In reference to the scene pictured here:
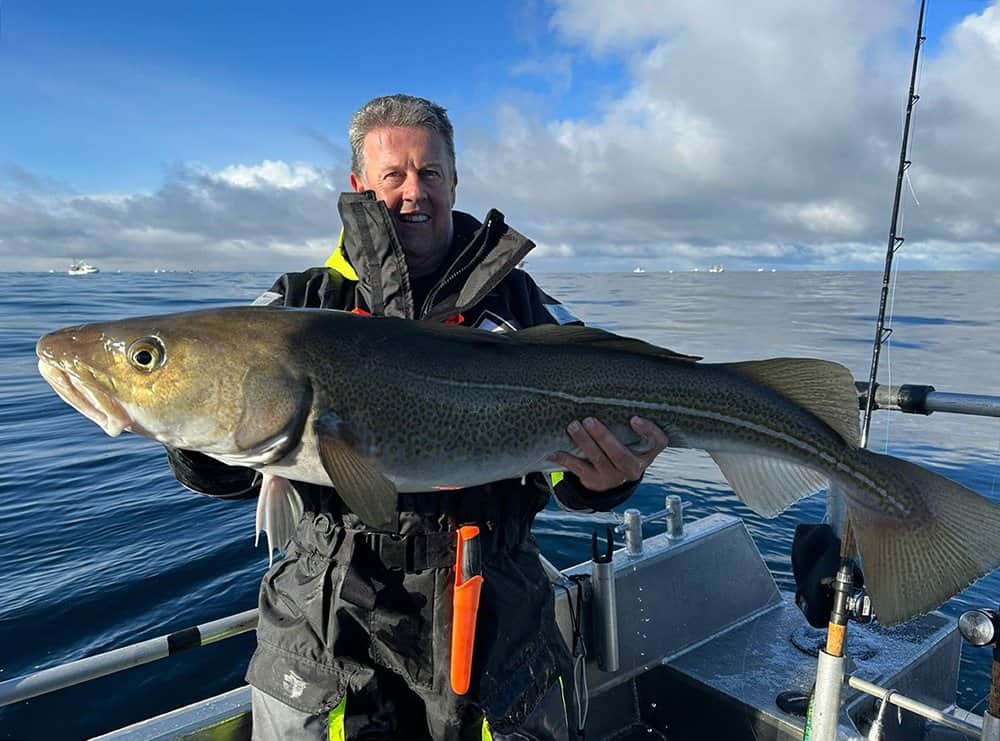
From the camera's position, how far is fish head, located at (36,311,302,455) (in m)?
2.42

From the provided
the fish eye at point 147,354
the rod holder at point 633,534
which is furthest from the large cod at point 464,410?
the rod holder at point 633,534

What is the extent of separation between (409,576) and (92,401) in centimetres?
141

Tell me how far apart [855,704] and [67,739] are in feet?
19.5

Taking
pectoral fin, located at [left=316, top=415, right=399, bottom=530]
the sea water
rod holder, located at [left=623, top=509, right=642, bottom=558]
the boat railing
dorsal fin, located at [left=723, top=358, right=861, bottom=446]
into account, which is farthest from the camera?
the sea water

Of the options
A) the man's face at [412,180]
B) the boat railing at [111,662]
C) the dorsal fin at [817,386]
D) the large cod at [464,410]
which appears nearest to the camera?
the large cod at [464,410]

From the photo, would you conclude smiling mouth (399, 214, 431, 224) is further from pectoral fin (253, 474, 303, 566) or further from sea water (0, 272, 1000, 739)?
sea water (0, 272, 1000, 739)

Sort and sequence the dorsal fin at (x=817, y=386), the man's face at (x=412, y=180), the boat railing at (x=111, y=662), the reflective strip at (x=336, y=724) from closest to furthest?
the reflective strip at (x=336, y=724) → the boat railing at (x=111, y=662) → the dorsal fin at (x=817, y=386) → the man's face at (x=412, y=180)

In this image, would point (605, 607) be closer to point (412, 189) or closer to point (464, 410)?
point (464, 410)

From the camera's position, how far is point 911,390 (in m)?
3.96

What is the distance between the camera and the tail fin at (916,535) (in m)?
2.76

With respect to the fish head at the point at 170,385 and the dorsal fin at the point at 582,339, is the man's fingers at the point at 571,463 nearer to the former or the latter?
the dorsal fin at the point at 582,339

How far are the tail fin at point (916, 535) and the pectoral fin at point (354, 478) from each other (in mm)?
2088

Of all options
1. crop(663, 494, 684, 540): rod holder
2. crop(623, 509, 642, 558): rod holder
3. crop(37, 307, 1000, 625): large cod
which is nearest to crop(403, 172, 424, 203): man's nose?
crop(37, 307, 1000, 625): large cod

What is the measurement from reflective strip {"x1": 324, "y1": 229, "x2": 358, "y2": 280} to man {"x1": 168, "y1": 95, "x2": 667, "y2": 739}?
0.01 metres
